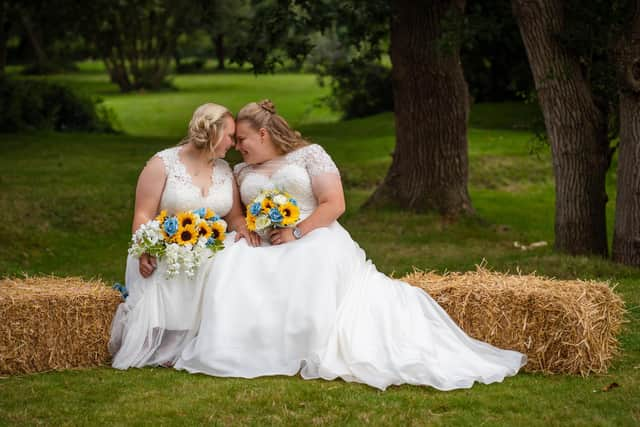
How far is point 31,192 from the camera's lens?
55.2ft

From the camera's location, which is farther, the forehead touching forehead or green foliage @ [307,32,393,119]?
green foliage @ [307,32,393,119]

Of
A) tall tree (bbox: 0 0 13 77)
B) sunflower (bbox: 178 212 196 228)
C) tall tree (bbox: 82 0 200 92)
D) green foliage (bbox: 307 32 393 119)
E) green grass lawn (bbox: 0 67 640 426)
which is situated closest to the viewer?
green grass lawn (bbox: 0 67 640 426)

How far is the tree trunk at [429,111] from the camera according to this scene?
16391 mm

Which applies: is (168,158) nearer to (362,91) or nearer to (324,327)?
(324,327)

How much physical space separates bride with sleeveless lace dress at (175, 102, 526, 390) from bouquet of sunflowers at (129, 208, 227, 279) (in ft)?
0.55

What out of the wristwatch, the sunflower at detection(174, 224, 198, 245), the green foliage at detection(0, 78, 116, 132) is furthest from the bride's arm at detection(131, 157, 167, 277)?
the green foliage at detection(0, 78, 116, 132)

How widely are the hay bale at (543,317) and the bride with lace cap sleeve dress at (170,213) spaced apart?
6.07 ft

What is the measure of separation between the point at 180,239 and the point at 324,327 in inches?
52.3

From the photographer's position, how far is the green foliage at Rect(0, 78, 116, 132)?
87.1 ft

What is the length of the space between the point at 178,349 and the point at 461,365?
2.14 m

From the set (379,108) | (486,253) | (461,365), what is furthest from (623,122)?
(379,108)

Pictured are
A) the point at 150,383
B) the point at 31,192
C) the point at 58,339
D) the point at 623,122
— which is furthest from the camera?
the point at 31,192

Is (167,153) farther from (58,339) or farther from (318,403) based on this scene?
(318,403)

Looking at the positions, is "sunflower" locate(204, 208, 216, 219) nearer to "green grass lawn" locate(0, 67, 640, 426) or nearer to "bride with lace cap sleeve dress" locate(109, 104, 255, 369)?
"bride with lace cap sleeve dress" locate(109, 104, 255, 369)
